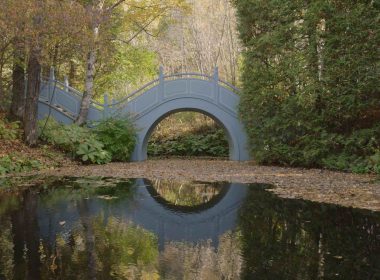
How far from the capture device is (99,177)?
10648 mm

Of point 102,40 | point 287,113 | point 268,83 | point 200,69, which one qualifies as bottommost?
point 287,113

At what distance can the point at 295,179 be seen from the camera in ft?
32.5

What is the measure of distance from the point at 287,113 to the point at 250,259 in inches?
376

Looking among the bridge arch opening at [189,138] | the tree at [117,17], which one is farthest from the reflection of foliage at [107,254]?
the bridge arch opening at [189,138]

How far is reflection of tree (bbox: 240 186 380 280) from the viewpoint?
12.5ft

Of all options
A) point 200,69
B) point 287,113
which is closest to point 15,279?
point 287,113

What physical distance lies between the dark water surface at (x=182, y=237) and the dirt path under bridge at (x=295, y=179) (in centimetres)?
64

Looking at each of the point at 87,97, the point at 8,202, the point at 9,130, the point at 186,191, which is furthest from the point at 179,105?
the point at 8,202

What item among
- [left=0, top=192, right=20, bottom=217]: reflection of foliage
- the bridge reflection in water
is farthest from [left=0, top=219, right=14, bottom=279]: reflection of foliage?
[left=0, top=192, right=20, bottom=217]: reflection of foliage

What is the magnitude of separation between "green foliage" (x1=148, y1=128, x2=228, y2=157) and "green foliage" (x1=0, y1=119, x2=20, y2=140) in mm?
8469

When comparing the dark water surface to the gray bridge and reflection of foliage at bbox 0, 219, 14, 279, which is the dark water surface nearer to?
reflection of foliage at bbox 0, 219, 14, 279

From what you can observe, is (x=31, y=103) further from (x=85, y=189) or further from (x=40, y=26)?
(x=85, y=189)

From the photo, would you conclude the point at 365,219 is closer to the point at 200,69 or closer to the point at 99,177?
the point at 99,177

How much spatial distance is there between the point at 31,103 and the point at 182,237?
10093 mm
